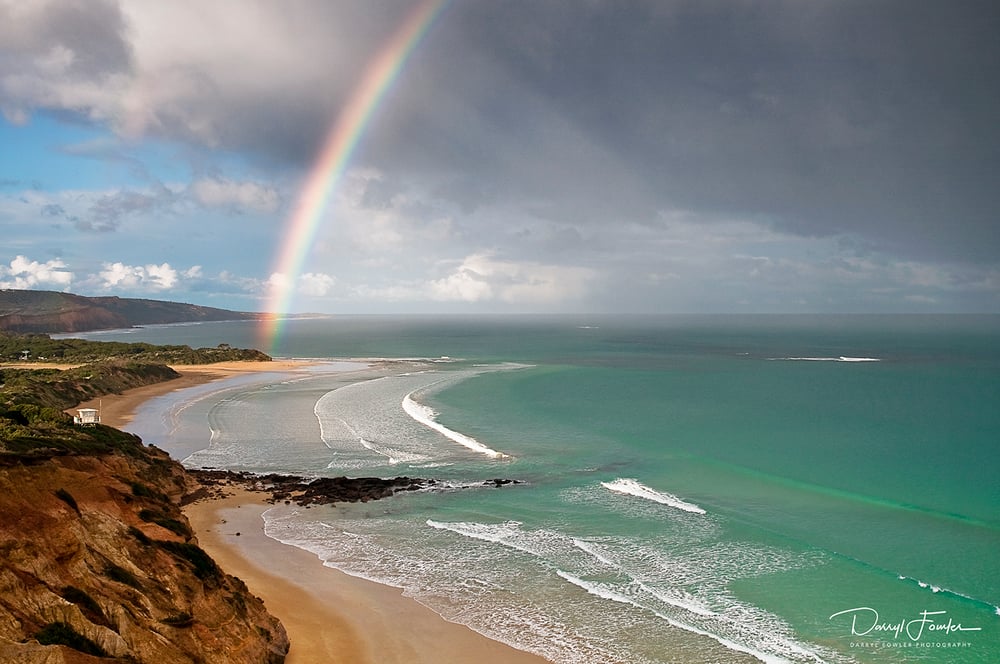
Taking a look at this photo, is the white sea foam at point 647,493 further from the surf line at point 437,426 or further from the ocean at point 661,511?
the surf line at point 437,426

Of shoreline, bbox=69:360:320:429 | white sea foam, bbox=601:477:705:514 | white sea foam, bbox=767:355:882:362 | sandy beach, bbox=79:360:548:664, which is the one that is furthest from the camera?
white sea foam, bbox=767:355:882:362

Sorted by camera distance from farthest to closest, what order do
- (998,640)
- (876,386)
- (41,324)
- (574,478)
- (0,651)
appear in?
1. (41,324)
2. (876,386)
3. (574,478)
4. (998,640)
5. (0,651)

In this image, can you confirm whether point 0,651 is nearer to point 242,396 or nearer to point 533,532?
point 533,532

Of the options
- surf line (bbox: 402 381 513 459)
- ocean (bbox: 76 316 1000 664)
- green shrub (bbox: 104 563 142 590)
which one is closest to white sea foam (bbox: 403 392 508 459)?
surf line (bbox: 402 381 513 459)

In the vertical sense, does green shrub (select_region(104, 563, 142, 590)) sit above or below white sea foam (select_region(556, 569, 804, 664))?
above

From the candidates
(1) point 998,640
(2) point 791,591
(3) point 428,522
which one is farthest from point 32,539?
(1) point 998,640

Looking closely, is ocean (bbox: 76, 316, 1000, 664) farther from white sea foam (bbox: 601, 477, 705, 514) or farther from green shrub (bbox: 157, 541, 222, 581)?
green shrub (bbox: 157, 541, 222, 581)

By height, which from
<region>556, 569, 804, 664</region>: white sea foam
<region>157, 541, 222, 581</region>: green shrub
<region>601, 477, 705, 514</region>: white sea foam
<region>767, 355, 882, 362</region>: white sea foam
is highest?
<region>767, 355, 882, 362</region>: white sea foam

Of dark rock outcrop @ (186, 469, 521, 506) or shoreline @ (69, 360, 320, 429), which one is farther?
shoreline @ (69, 360, 320, 429)
